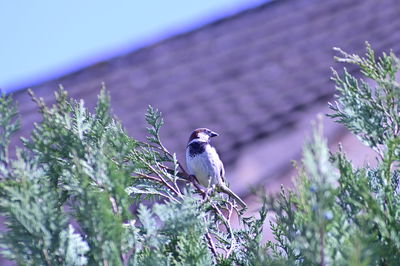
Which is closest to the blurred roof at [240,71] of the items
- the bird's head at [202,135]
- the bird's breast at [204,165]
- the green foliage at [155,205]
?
the bird's head at [202,135]

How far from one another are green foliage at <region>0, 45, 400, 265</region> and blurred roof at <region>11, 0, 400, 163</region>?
3715 millimetres

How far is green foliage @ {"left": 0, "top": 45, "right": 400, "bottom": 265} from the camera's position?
1.44 metres

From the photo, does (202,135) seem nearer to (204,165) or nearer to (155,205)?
(204,165)

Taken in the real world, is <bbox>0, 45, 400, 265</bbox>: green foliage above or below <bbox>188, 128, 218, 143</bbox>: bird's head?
below

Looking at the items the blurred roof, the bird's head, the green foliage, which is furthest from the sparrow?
the blurred roof

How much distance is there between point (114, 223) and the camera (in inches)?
58.7

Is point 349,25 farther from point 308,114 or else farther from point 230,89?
Result: point 308,114

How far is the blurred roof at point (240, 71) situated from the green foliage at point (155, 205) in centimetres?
371

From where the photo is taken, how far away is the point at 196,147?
12.2 feet

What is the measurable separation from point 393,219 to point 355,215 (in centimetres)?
8

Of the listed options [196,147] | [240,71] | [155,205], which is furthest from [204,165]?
[240,71]

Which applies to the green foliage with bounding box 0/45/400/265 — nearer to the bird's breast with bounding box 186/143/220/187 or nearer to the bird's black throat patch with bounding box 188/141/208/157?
the bird's breast with bounding box 186/143/220/187

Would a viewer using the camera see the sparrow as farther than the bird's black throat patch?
No

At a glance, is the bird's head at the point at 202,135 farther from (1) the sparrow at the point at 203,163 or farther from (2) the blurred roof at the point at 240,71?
(2) the blurred roof at the point at 240,71
